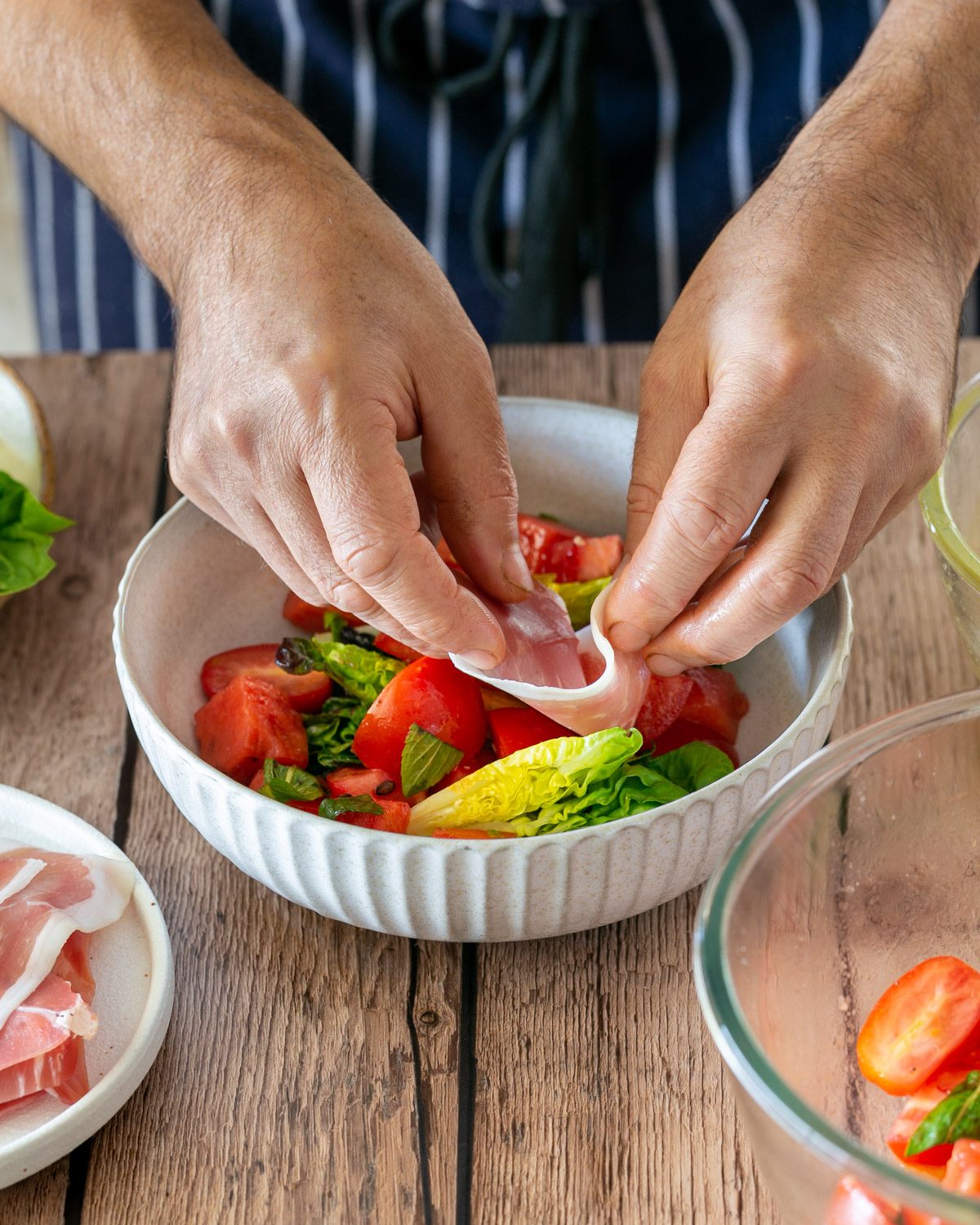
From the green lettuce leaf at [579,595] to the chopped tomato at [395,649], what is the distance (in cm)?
13

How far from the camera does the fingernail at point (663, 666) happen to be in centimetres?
98

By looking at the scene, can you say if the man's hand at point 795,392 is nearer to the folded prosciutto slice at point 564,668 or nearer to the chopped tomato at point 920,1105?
the folded prosciutto slice at point 564,668

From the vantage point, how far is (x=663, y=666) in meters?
0.98

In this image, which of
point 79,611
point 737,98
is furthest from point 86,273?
point 737,98

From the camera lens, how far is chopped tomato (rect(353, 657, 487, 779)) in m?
0.99

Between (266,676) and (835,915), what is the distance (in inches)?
19.6

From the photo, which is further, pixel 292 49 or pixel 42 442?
pixel 292 49

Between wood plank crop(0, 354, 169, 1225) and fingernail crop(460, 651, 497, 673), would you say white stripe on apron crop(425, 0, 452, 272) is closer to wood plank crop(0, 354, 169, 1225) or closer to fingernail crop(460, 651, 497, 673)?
wood plank crop(0, 354, 169, 1225)

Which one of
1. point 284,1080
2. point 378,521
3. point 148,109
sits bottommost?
point 284,1080

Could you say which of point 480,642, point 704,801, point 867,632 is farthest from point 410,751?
point 867,632

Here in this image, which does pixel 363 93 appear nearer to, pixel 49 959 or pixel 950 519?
pixel 950 519

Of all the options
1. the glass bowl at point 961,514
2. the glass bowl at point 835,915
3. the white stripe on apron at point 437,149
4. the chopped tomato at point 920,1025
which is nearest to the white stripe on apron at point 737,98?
the white stripe on apron at point 437,149

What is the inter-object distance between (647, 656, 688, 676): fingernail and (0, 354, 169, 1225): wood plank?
0.48 metres

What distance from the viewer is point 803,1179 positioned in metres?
0.65
